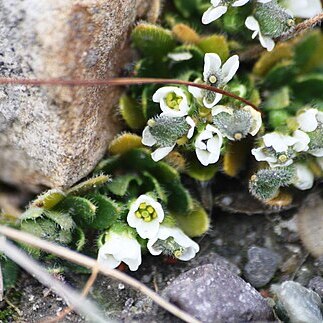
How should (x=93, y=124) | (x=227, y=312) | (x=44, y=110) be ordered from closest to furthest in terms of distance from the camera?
(x=227, y=312) → (x=44, y=110) → (x=93, y=124)

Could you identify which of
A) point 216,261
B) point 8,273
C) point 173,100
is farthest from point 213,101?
point 8,273

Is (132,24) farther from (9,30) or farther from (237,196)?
(237,196)

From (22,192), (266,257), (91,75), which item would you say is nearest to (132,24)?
(91,75)

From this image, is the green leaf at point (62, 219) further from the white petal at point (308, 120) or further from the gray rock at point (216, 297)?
the white petal at point (308, 120)

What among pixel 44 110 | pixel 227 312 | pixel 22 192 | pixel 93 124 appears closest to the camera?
pixel 227 312

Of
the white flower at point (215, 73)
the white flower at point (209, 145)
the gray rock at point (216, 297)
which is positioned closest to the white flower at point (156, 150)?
the white flower at point (209, 145)

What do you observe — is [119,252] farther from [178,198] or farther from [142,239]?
[178,198]

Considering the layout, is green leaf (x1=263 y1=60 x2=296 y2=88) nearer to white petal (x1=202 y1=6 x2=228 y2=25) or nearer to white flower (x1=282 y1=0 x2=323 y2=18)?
white flower (x1=282 y1=0 x2=323 y2=18)
